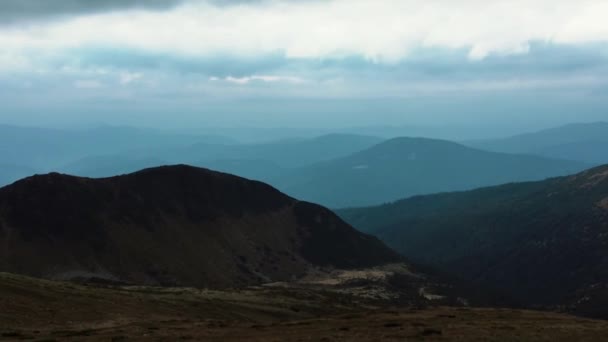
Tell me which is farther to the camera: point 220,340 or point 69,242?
point 69,242

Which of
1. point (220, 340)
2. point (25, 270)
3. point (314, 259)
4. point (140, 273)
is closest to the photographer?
point (220, 340)

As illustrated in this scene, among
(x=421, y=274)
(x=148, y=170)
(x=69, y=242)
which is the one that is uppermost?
(x=148, y=170)

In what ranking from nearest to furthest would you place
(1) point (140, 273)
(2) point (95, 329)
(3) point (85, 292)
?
(2) point (95, 329) → (3) point (85, 292) → (1) point (140, 273)

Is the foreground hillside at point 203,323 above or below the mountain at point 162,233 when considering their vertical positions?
below

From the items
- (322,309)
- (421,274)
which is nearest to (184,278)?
(322,309)

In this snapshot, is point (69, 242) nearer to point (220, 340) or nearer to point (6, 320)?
point (6, 320)
